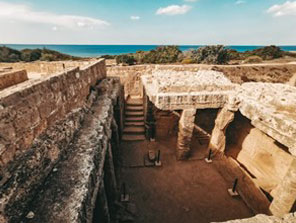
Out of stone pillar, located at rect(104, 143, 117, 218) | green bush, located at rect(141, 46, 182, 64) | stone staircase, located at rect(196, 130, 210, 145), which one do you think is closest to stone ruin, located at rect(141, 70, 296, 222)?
stone staircase, located at rect(196, 130, 210, 145)

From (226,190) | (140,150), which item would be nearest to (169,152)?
(140,150)

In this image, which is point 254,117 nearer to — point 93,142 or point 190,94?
point 190,94

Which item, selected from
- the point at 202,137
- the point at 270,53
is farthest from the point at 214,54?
the point at 270,53

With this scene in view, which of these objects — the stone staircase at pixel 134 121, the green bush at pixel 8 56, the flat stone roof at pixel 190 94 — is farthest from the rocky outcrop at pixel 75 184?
the green bush at pixel 8 56

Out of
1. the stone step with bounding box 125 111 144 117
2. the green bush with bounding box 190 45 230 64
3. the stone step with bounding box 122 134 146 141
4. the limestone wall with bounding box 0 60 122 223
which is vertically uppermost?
the green bush with bounding box 190 45 230 64

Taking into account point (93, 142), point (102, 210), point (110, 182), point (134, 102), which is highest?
point (93, 142)

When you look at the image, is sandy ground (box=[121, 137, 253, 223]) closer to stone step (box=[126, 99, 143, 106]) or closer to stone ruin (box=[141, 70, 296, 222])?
stone ruin (box=[141, 70, 296, 222])

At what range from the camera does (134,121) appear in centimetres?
959

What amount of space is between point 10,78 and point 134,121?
6.25 metres

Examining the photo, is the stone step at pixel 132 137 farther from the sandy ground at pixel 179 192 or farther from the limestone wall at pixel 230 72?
the limestone wall at pixel 230 72

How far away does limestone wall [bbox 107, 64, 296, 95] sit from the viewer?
36.7 feet

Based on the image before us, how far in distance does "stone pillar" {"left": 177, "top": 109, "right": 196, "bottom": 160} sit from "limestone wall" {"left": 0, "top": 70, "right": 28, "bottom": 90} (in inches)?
211

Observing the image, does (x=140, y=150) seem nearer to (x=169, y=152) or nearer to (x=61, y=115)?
(x=169, y=152)

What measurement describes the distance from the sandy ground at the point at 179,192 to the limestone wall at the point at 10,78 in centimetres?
476
